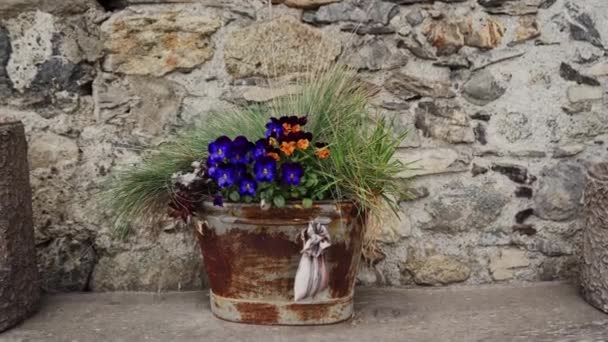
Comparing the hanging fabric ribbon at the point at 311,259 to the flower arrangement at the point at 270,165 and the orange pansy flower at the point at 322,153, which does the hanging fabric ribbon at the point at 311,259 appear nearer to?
the flower arrangement at the point at 270,165

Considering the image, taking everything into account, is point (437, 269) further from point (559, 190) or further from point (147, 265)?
point (147, 265)

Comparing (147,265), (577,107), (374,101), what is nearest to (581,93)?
(577,107)

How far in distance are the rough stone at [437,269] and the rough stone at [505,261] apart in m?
0.10

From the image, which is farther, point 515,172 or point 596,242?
point 515,172

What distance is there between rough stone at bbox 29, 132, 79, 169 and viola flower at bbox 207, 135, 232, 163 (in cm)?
66

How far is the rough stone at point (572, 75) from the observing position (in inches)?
102

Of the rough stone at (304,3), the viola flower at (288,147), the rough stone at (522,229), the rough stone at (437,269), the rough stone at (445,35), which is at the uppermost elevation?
the rough stone at (304,3)

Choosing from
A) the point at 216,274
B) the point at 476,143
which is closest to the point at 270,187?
the point at 216,274

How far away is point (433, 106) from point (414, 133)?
0.11 m

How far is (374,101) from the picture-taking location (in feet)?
8.49

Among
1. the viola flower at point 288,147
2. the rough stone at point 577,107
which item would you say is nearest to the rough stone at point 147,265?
the viola flower at point 288,147

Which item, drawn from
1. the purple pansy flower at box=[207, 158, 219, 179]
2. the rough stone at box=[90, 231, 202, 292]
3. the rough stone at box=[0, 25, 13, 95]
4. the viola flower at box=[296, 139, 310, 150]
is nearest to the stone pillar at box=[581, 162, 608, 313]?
the viola flower at box=[296, 139, 310, 150]

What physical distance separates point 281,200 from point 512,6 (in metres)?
1.10

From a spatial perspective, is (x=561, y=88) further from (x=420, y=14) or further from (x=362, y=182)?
(x=362, y=182)
